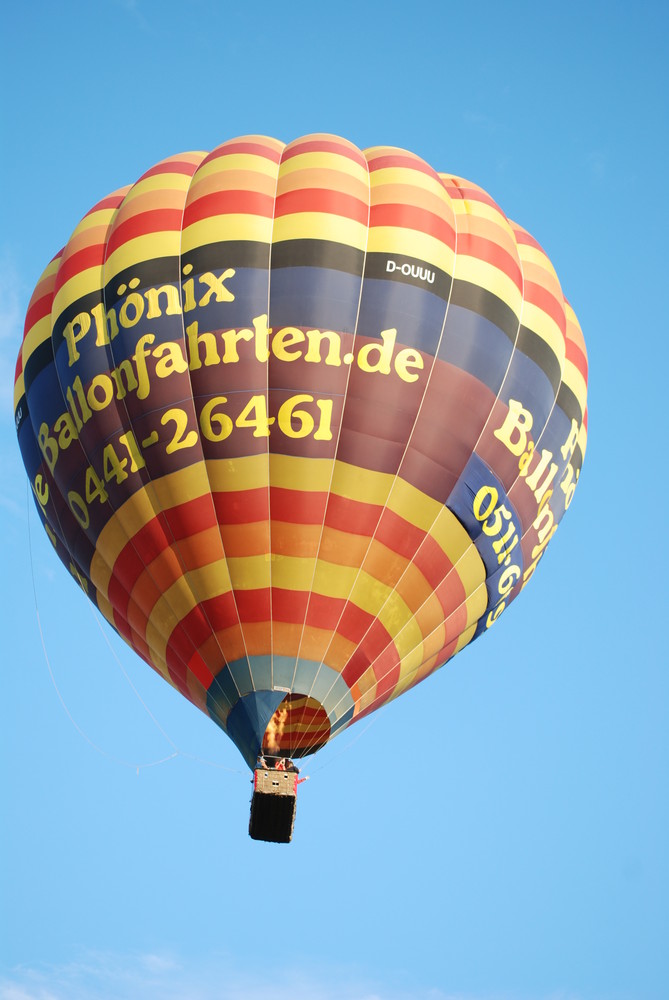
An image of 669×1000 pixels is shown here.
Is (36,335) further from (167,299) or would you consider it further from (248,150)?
(248,150)

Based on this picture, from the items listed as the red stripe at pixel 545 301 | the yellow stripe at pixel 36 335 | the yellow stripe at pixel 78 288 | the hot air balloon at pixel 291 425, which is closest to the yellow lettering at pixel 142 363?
the hot air balloon at pixel 291 425

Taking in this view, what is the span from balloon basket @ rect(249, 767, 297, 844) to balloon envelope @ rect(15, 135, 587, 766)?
1.16 ft

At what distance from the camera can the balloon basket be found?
14125mm

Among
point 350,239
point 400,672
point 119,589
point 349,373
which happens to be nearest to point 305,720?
point 400,672

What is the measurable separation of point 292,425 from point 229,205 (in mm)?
2513

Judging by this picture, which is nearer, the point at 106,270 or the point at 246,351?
the point at 246,351

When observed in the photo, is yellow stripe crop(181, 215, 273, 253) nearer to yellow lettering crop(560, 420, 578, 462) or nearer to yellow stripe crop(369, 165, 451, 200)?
yellow stripe crop(369, 165, 451, 200)

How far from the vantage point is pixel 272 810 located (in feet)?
46.5

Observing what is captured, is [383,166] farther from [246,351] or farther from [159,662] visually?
[159,662]

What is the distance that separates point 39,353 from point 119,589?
276 centimetres

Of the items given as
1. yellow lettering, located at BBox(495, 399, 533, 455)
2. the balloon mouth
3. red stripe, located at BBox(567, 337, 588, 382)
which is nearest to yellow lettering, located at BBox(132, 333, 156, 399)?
the balloon mouth

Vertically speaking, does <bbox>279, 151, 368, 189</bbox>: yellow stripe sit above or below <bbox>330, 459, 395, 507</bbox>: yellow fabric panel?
above

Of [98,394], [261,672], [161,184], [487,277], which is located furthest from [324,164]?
[261,672]

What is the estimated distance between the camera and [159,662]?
1568 centimetres
